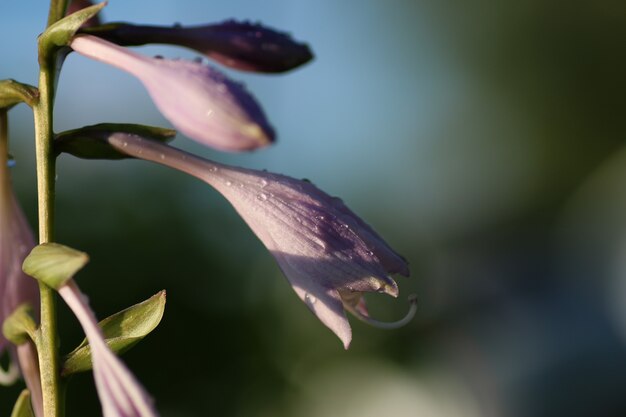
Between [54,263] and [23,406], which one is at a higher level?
[54,263]

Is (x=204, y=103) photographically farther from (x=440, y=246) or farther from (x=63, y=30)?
(x=440, y=246)

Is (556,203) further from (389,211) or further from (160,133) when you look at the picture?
(160,133)

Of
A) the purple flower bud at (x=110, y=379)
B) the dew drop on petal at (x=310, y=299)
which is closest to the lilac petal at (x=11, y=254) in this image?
the purple flower bud at (x=110, y=379)

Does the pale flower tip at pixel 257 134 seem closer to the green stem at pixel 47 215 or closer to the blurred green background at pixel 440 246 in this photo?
the green stem at pixel 47 215

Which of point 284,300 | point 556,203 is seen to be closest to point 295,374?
point 284,300

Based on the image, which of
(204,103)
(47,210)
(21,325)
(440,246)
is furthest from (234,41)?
(440,246)

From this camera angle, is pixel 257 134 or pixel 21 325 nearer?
pixel 257 134
